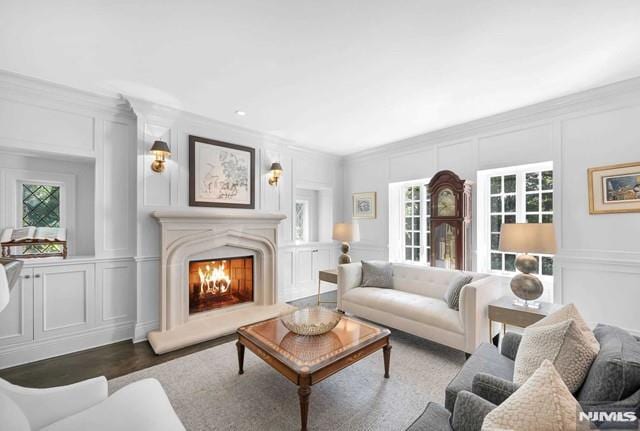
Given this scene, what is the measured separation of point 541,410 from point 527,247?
6.80 ft

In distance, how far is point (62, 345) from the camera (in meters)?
2.73

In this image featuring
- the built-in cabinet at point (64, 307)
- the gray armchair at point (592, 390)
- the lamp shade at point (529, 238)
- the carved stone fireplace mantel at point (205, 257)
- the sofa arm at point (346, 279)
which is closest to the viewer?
the gray armchair at point (592, 390)

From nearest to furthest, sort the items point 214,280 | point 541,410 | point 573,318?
point 541,410
point 573,318
point 214,280

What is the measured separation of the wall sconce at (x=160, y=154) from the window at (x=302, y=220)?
99.5 inches

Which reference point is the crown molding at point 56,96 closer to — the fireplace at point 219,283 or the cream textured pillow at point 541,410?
the fireplace at point 219,283

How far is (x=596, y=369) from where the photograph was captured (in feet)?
3.55

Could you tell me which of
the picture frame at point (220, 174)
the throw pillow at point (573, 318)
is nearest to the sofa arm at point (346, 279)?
the picture frame at point (220, 174)

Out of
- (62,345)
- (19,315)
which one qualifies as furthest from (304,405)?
(19,315)

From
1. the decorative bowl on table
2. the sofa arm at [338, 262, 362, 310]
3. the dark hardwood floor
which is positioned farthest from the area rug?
the sofa arm at [338, 262, 362, 310]

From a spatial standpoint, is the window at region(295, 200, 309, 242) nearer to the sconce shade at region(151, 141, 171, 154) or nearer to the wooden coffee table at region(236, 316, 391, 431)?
the sconce shade at region(151, 141, 171, 154)

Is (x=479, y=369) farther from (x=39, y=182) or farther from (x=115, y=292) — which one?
(x=39, y=182)

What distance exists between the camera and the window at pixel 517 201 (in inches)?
128

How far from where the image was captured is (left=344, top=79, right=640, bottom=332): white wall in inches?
105

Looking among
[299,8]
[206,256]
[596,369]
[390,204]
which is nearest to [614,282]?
[596,369]
